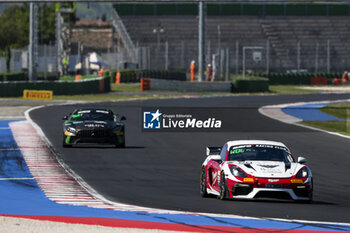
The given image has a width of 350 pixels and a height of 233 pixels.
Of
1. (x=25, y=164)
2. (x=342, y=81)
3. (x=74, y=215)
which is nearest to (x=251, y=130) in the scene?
(x=25, y=164)

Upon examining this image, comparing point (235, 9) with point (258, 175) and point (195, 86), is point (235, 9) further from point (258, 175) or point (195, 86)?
point (258, 175)

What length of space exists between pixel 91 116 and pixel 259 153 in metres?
11.5

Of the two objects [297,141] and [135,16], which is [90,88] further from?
[135,16]

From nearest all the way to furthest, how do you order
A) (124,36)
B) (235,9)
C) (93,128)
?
(93,128)
(124,36)
(235,9)

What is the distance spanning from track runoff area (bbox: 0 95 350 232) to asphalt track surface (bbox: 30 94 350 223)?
20 millimetres

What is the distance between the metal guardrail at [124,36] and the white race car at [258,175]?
7570 cm

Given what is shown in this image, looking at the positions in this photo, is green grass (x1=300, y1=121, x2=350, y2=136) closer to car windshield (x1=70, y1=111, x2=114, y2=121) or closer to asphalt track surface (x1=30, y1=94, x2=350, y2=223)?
asphalt track surface (x1=30, y1=94, x2=350, y2=223)

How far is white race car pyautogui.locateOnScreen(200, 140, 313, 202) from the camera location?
48.1ft

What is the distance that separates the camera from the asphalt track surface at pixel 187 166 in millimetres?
14445

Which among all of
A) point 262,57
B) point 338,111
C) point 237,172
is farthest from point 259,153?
point 262,57

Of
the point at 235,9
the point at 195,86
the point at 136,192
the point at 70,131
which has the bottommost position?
the point at 195,86

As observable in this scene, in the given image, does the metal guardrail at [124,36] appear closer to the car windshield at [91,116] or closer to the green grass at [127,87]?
the green grass at [127,87]

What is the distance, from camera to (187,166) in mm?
21969

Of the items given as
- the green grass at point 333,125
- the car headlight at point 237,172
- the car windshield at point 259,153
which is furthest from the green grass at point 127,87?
the car headlight at point 237,172
